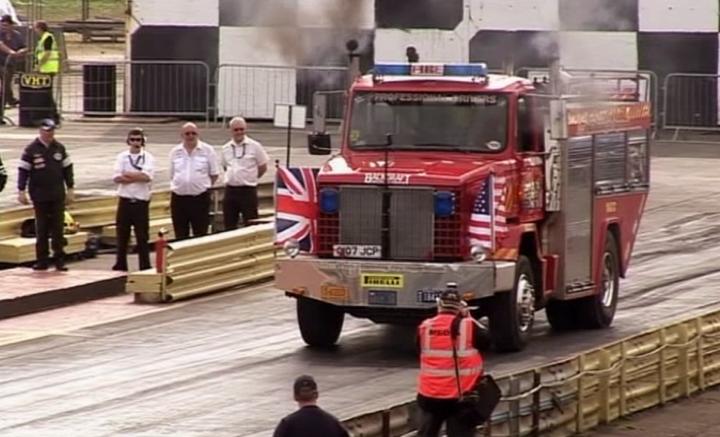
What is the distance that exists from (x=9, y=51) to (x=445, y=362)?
92.4ft

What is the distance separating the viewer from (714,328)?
58.0ft

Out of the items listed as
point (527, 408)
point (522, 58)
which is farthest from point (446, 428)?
point (522, 58)

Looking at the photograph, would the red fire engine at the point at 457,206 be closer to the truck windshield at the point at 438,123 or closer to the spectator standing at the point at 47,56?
the truck windshield at the point at 438,123

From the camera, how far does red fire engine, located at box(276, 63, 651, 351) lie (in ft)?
57.2

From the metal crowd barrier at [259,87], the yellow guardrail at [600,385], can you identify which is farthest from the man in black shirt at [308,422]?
the metal crowd barrier at [259,87]

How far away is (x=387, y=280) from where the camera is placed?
17422 mm

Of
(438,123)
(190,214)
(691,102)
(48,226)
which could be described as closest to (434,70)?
(438,123)

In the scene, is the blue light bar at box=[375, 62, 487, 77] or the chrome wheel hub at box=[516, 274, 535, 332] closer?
the chrome wheel hub at box=[516, 274, 535, 332]

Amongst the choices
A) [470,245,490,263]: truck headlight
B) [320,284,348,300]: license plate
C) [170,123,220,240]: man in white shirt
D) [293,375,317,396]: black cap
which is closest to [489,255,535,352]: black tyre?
[470,245,490,263]: truck headlight

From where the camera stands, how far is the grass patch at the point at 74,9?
59825mm

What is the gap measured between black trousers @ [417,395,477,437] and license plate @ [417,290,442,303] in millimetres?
3830

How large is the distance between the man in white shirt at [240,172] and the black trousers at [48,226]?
2.24 meters

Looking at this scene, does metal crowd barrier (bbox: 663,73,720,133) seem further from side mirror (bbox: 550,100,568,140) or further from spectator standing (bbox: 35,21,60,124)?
side mirror (bbox: 550,100,568,140)

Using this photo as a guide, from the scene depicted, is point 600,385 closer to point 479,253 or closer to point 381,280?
point 479,253
